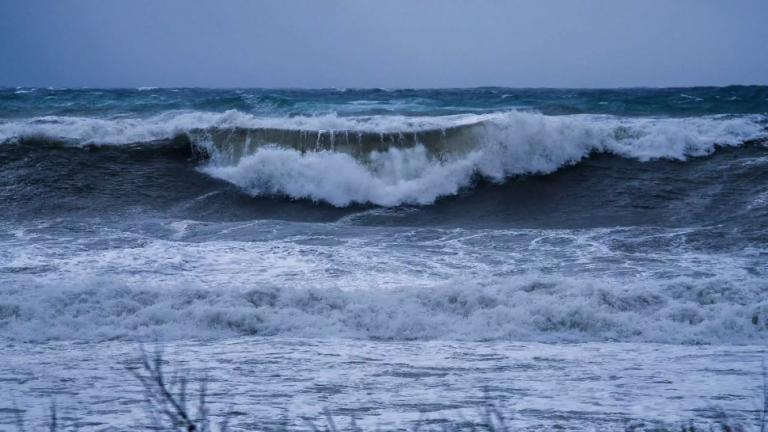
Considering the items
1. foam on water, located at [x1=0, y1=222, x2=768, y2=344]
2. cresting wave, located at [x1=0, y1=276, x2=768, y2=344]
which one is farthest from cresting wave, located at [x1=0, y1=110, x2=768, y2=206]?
cresting wave, located at [x1=0, y1=276, x2=768, y2=344]

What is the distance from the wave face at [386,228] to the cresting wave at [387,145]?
0.05 m

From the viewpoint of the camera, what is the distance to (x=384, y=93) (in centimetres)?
3002

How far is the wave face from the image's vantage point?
588cm

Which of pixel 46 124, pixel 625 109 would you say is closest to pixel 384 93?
pixel 625 109

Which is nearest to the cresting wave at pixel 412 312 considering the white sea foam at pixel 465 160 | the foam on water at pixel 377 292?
the foam on water at pixel 377 292

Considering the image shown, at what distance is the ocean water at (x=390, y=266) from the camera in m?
4.38

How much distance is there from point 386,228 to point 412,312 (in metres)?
4.15

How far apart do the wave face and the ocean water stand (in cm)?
4

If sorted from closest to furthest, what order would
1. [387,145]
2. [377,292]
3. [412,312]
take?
[412,312] < [377,292] < [387,145]

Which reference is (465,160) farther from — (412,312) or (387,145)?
(412,312)

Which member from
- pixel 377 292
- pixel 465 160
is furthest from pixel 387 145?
pixel 377 292

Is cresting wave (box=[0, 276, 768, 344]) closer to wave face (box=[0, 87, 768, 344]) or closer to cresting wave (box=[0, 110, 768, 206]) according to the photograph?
wave face (box=[0, 87, 768, 344])

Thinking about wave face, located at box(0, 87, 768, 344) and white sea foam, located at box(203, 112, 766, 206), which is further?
white sea foam, located at box(203, 112, 766, 206)

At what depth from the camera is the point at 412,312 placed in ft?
19.6
